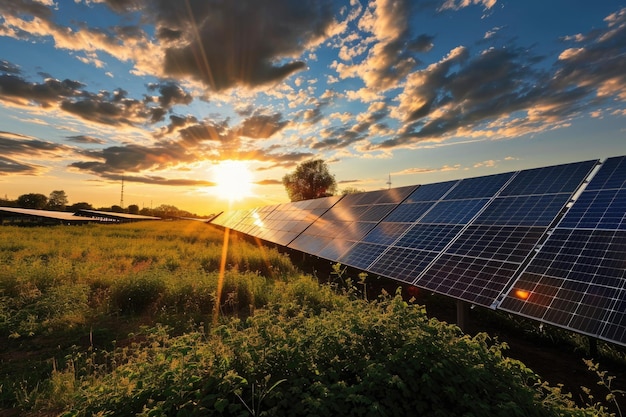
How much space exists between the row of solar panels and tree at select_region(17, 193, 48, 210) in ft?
415

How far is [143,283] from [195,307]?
8.64 feet

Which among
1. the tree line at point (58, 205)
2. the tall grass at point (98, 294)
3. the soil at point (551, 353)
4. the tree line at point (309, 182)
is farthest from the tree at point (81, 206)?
the soil at point (551, 353)

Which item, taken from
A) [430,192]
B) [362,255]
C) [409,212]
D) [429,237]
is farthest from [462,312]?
[430,192]

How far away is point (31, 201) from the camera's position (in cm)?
10331

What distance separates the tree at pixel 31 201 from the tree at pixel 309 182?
3325 inches

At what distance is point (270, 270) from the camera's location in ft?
51.7

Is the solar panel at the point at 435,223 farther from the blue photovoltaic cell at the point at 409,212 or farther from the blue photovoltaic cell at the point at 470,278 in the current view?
the blue photovoltaic cell at the point at 470,278

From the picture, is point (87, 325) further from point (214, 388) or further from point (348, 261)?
point (348, 261)

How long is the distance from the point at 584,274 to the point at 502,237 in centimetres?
273

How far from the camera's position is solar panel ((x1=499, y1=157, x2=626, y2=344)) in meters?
5.86

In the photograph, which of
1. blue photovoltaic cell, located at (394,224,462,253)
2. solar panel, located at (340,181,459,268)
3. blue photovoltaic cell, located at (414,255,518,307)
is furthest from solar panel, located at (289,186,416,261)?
blue photovoltaic cell, located at (414,255,518,307)

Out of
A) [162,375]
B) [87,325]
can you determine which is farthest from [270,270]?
[162,375]

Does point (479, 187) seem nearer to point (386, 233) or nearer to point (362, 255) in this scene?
point (386, 233)

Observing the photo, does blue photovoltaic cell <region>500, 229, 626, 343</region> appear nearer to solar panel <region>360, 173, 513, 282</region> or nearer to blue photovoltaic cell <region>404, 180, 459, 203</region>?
solar panel <region>360, 173, 513, 282</region>
